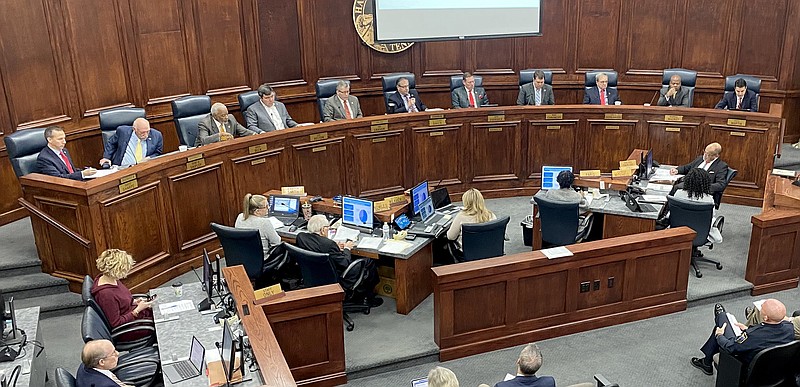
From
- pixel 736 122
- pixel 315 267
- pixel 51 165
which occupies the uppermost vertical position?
pixel 51 165

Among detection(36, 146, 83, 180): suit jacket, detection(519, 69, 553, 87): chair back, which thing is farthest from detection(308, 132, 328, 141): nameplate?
detection(519, 69, 553, 87): chair back

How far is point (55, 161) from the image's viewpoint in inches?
275

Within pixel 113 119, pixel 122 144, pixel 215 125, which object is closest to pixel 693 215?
pixel 215 125

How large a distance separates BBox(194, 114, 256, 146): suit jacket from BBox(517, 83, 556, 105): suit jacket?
13.2 feet

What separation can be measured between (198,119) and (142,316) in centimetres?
387

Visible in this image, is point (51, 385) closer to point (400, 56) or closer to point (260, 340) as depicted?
point (260, 340)

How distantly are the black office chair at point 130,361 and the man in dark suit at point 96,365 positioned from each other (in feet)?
1.19

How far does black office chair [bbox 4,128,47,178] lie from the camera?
282 inches

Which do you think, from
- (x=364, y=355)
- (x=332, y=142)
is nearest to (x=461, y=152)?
(x=332, y=142)

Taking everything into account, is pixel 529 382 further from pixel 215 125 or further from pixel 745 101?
pixel 745 101

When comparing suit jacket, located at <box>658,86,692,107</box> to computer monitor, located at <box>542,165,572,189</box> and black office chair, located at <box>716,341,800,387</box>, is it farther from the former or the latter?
black office chair, located at <box>716,341,800,387</box>

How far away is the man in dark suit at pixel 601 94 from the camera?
10172 mm

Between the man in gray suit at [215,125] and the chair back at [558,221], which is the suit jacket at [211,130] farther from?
the chair back at [558,221]

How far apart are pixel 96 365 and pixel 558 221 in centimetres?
459
